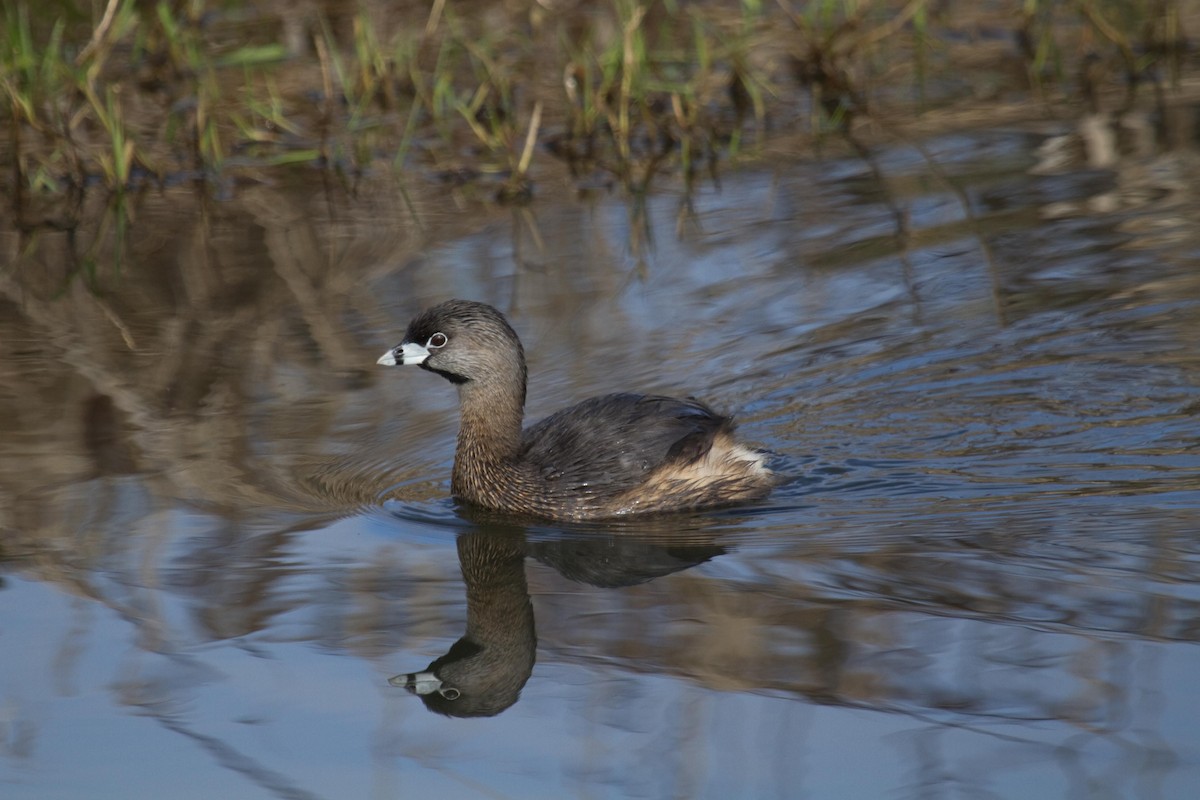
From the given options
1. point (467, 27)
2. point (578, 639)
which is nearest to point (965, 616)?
point (578, 639)

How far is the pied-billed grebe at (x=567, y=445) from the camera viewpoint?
22.2ft

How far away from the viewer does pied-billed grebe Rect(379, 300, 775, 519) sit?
6.77 metres

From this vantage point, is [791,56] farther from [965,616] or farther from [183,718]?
[183,718]

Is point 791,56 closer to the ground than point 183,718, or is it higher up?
higher up

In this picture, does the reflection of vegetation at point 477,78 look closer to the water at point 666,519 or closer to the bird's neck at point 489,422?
the water at point 666,519

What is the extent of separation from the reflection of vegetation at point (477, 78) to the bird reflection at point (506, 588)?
14.8ft

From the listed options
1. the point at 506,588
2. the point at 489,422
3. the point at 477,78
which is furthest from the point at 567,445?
the point at 477,78

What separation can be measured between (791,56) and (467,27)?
9.06 ft

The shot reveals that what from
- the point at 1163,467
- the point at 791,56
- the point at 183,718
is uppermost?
the point at 791,56

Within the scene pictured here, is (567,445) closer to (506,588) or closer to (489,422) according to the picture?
(489,422)

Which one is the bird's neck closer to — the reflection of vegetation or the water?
the water

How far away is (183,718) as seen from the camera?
15.9ft

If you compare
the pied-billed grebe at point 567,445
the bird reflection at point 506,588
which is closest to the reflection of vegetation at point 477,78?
the pied-billed grebe at point 567,445

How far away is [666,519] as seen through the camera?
6723mm
